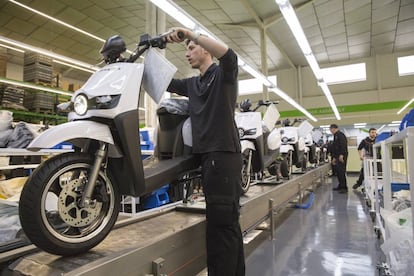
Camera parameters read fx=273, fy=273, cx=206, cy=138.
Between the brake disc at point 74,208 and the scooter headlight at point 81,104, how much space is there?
0.31 metres

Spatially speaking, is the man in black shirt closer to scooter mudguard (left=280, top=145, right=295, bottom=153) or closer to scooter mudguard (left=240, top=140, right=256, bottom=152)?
scooter mudguard (left=240, top=140, right=256, bottom=152)

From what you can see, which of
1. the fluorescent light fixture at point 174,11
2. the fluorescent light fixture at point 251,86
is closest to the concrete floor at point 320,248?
the fluorescent light fixture at point 174,11

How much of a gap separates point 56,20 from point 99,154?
297 inches

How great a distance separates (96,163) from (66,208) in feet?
0.71

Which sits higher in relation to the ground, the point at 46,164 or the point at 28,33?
the point at 28,33

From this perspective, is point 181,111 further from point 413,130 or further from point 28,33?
point 28,33

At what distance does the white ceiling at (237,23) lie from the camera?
6.93m

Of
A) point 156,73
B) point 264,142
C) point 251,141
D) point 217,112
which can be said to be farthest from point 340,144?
point 156,73

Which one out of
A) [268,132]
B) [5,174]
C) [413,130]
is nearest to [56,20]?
[5,174]

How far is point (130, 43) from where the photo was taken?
8773 millimetres

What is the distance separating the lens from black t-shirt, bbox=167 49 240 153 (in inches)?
57.2

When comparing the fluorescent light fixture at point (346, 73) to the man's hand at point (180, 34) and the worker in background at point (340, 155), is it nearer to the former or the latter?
the worker in background at point (340, 155)

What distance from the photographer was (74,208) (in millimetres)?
1167

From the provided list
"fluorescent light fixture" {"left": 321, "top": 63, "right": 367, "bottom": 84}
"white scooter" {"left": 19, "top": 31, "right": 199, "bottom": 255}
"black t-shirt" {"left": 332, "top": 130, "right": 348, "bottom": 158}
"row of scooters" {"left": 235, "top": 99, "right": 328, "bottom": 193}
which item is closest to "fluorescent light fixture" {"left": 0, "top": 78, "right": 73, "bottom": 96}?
"row of scooters" {"left": 235, "top": 99, "right": 328, "bottom": 193}
